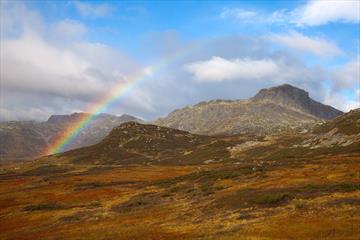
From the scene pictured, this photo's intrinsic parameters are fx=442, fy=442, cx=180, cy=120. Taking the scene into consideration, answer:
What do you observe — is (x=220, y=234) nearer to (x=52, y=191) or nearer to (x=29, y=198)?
(x=29, y=198)

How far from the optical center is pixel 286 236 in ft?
148

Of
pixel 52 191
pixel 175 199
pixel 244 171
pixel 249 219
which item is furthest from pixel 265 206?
pixel 52 191

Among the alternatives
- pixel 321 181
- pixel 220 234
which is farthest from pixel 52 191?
pixel 220 234

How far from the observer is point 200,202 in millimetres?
78688

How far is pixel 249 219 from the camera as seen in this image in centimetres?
5738

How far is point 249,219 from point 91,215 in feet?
112

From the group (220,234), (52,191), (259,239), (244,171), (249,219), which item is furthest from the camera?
(52,191)

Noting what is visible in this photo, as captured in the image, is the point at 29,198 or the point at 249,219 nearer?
the point at 249,219

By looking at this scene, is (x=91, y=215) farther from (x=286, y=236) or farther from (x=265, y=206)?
(x=286, y=236)

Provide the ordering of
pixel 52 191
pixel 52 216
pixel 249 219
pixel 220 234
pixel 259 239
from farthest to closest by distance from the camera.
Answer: pixel 52 191, pixel 52 216, pixel 249 219, pixel 220 234, pixel 259 239

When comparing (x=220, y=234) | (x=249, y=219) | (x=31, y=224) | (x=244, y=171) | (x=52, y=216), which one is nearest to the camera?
(x=220, y=234)

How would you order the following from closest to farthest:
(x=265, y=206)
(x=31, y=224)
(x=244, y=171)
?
1. (x=265, y=206)
2. (x=31, y=224)
3. (x=244, y=171)

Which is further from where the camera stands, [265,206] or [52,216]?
[52,216]

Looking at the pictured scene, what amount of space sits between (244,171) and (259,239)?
74377 mm
